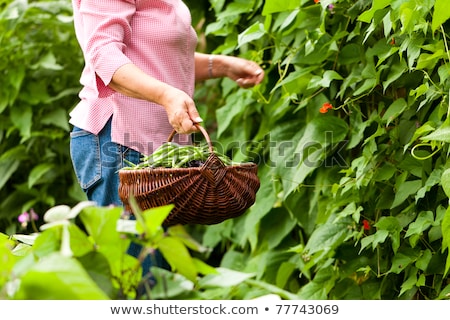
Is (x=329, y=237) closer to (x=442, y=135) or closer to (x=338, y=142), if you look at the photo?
(x=338, y=142)

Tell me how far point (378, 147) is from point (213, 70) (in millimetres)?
555

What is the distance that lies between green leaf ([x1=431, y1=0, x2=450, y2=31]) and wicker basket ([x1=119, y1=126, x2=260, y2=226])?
0.54 m

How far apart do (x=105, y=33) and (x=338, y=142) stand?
2.83 feet

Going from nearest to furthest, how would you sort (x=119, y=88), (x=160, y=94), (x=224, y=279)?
1. (x=224, y=279)
2. (x=160, y=94)
3. (x=119, y=88)

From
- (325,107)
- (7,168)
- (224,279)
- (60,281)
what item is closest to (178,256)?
(224,279)

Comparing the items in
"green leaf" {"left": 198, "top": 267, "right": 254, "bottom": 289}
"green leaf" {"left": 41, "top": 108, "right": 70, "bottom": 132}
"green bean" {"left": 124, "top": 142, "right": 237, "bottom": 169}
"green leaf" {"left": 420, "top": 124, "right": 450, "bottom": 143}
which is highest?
"green leaf" {"left": 198, "top": 267, "right": 254, "bottom": 289}

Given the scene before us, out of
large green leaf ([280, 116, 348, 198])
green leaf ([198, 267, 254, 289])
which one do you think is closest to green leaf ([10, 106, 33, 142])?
large green leaf ([280, 116, 348, 198])

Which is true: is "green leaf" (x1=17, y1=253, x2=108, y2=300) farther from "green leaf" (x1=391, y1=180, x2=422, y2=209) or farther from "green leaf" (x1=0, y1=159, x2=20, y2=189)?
"green leaf" (x1=0, y1=159, x2=20, y2=189)

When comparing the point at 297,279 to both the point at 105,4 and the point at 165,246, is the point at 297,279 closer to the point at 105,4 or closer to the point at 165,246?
the point at 105,4

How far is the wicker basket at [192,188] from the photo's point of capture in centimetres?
178

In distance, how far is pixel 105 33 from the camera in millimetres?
1984

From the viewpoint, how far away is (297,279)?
2992mm

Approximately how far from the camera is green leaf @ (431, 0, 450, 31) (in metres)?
1.75
